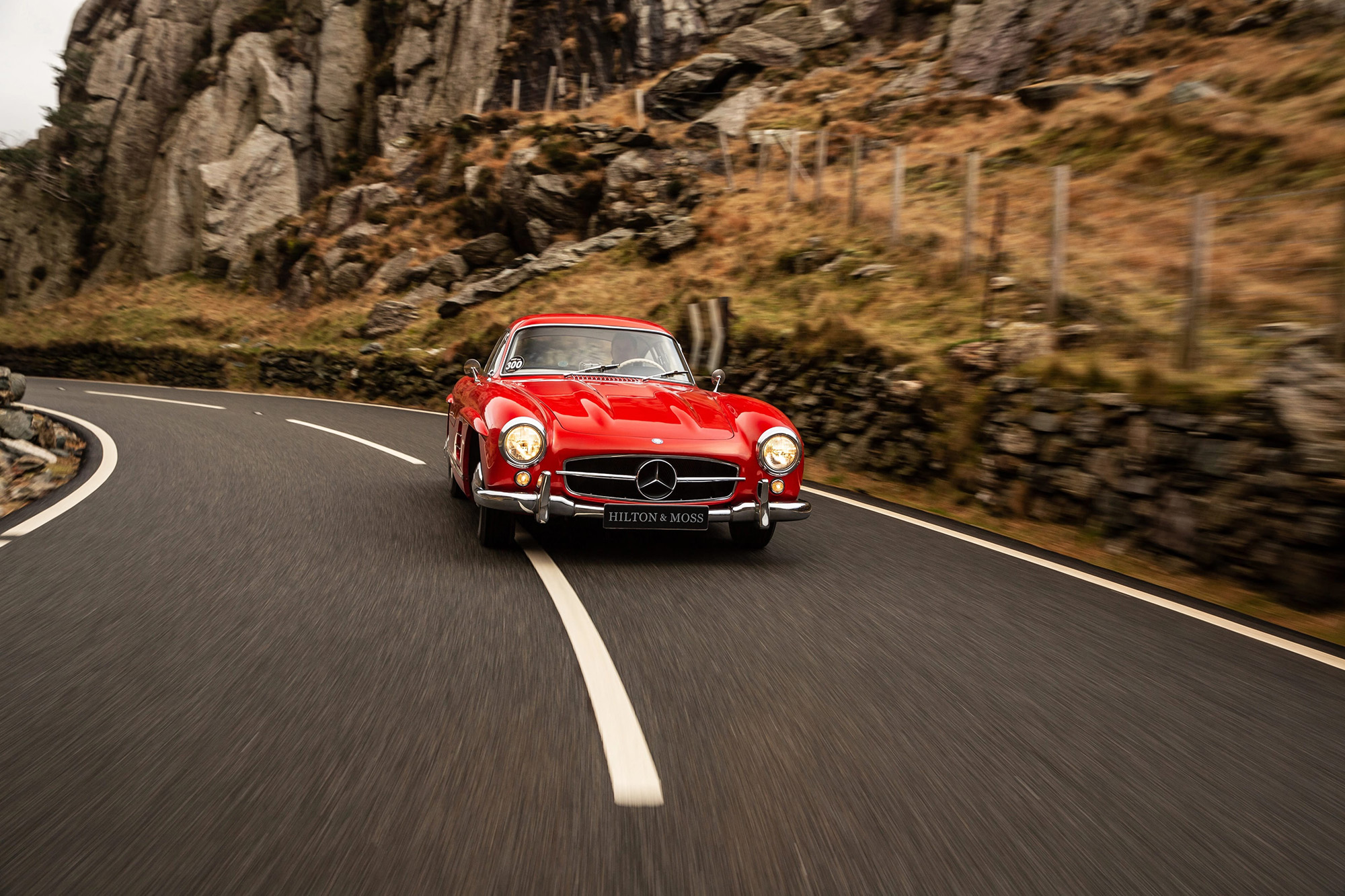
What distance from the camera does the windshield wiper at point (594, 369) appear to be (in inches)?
270

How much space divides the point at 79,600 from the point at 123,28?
55506 millimetres

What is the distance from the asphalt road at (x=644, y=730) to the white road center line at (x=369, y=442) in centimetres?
454

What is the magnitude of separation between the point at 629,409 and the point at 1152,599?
3227mm

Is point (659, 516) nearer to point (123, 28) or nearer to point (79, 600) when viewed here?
point (79, 600)

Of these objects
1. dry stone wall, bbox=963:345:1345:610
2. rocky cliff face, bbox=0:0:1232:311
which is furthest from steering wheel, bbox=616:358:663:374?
rocky cliff face, bbox=0:0:1232:311

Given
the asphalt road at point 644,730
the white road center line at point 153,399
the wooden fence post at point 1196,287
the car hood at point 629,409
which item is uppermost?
the wooden fence post at point 1196,287

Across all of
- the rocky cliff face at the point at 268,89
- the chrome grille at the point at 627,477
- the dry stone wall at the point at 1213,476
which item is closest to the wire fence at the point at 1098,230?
the dry stone wall at the point at 1213,476

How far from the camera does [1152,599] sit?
16.6 feet

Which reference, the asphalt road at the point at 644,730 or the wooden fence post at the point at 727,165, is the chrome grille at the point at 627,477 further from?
the wooden fence post at the point at 727,165

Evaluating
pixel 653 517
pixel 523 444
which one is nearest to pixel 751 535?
pixel 653 517

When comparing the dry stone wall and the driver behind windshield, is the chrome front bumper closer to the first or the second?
the driver behind windshield

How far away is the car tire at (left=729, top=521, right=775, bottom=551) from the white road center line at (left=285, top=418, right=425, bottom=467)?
16.3 ft

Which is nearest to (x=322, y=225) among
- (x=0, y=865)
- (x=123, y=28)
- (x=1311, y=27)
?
(x=123, y=28)

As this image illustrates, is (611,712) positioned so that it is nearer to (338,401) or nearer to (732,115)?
(338,401)
